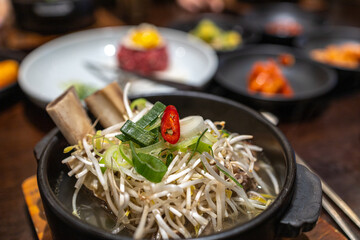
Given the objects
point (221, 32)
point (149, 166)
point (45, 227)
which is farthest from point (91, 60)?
point (149, 166)

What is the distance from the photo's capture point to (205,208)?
0.84 m

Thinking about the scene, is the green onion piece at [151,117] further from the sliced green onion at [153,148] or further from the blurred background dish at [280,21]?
the blurred background dish at [280,21]

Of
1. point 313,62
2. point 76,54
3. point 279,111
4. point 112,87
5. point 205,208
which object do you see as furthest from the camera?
point 76,54

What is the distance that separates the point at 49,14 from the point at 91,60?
1.92 feet

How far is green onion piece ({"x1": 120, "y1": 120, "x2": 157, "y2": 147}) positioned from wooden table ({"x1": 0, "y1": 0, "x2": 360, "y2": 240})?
559mm

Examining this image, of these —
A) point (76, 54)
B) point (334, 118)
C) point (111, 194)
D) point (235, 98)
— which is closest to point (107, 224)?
point (111, 194)

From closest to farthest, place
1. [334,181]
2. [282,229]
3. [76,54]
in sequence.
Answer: [282,229], [334,181], [76,54]

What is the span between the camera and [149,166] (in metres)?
0.79

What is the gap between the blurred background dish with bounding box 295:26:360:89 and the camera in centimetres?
211

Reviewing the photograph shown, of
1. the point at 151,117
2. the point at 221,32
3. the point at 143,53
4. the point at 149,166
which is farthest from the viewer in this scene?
the point at 221,32

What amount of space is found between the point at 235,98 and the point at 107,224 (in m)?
1.18

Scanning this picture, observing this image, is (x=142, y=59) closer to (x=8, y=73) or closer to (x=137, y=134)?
(x=8, y=73)

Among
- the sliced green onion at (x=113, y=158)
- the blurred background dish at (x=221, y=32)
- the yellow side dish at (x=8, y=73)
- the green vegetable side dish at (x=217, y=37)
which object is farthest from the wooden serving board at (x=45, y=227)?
the green vegetable side dish at (x=217, y=37)

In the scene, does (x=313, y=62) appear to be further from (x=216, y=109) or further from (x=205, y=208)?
(x=205, y=208)
